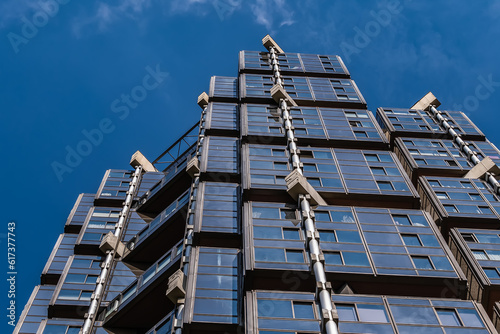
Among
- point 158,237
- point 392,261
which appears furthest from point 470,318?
point 158,237

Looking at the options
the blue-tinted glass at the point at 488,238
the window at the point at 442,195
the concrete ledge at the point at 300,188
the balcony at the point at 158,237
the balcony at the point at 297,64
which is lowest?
the blue-tinted glass at the point at 488,238

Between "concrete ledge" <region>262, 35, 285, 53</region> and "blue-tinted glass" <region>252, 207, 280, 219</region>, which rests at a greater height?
"concrete ledge" <region>262, 35, 285, 53</region>

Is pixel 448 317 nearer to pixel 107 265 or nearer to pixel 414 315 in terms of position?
pixel 414 315

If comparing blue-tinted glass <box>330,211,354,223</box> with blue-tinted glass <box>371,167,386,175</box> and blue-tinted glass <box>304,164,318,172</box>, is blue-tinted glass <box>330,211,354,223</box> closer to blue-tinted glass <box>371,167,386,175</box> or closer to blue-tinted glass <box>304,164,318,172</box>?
blue-tinted glass <box>304,164,318,172</box>

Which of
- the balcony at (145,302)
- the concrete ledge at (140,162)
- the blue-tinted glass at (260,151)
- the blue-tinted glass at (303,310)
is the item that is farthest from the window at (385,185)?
the concrete ledge at (140,162)

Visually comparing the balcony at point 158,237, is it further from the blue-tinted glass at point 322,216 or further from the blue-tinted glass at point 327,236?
the blue-tinted glass at point 327,236

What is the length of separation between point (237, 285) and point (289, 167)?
498 inches

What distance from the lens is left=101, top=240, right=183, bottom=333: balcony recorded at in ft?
128

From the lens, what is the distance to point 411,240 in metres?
38.5

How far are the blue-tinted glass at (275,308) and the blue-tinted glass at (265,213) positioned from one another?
867 centimetres

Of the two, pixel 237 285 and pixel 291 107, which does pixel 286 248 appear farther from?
pixel 291 107

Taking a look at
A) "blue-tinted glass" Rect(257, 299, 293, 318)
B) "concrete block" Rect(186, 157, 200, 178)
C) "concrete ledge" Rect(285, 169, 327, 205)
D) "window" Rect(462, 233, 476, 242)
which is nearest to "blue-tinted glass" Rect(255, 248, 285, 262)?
"blue-tinted glass" Rect(257, 299, 293, 318)

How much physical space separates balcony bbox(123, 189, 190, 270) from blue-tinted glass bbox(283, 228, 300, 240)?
34.7 ft

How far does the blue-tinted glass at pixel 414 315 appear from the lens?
102 feet
